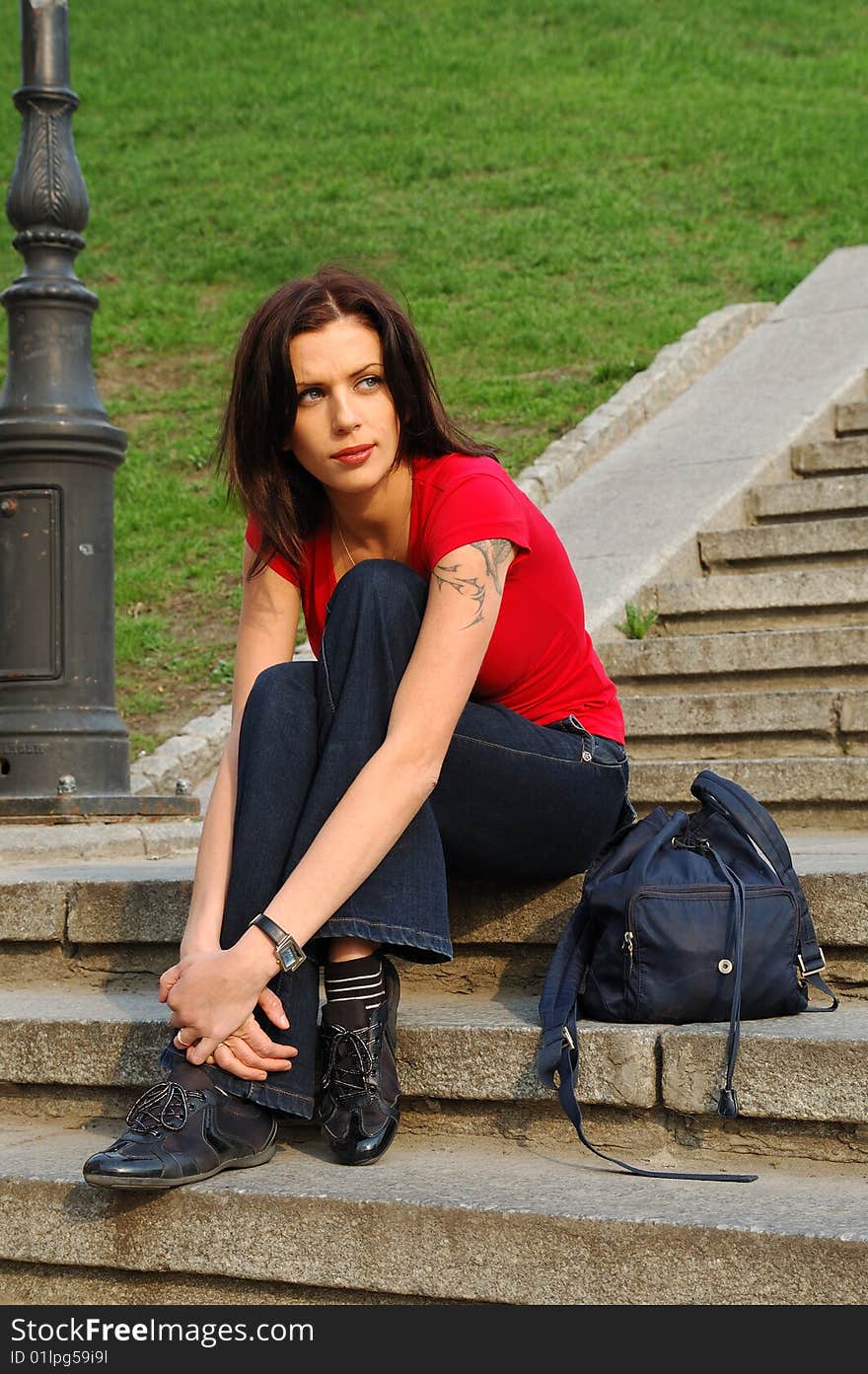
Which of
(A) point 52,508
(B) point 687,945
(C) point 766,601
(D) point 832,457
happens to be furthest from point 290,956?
(D) point 832,457

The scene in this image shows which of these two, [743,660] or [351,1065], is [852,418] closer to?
[743,660]

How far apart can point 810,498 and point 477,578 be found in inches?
140

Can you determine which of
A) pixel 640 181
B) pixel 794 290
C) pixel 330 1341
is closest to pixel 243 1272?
pixel 330 1341

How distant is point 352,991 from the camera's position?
247 centimetres

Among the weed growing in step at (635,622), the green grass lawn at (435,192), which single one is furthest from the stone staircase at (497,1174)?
the green grass lawn at (435,192)

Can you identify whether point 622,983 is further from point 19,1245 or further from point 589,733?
point 19,1245

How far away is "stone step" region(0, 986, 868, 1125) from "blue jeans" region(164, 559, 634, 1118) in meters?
0.20

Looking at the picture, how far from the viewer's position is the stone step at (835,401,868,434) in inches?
268

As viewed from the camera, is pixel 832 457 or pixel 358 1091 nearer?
pixel 358 1091

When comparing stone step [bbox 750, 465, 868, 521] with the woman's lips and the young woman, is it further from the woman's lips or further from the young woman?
the woman's lips

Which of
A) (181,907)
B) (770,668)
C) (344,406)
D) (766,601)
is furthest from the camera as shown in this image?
(766,601)

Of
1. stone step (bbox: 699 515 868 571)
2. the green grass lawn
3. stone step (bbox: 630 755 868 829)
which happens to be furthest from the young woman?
the green grass lawn

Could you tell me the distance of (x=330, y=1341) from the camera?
7.09ft

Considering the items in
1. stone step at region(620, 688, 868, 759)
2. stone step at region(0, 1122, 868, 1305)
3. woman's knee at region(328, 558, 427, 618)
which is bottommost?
stone step at region(0, 1122, 868, 1305)
